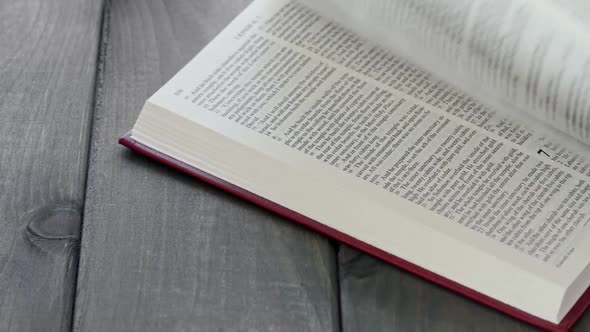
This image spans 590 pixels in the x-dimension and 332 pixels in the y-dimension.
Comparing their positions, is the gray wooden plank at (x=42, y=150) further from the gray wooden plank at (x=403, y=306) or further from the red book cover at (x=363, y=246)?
the gray wooden plank at (x=403, y=306)

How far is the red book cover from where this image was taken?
0.56 m

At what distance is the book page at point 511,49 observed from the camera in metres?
0.60

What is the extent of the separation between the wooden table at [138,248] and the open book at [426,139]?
0.02 m

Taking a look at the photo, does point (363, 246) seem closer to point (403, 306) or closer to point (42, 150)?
point (403, 306)

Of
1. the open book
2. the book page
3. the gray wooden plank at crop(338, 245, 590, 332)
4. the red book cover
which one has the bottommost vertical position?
the gray wooden plank at crop(338, 245, 590, 332)

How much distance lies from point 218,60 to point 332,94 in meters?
0.09

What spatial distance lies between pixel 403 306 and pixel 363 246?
5 centimetres

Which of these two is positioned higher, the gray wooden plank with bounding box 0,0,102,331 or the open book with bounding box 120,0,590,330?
the open book with bounding box 120,0,590,330

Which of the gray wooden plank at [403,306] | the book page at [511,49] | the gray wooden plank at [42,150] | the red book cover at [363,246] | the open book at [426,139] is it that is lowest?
the gray wooden plank at [42,150]

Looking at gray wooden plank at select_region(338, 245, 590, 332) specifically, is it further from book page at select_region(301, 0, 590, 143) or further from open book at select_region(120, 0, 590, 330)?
book page at select_region(301, 0, 590, 143)

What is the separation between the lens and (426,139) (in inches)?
25.0

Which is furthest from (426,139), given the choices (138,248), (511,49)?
(138,248)

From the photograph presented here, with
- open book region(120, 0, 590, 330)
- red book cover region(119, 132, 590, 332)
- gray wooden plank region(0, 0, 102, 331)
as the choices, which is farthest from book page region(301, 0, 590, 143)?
gray wooden plank region(0, 0, 102, 331)

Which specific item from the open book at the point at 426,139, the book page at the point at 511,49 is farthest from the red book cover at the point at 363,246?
the book page at the point at 511,49
